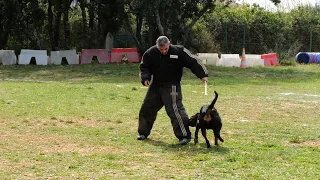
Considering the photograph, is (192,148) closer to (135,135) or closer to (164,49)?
(135,135)

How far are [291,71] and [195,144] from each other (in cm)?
1744

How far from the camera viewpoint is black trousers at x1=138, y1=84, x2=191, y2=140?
30.5 ft

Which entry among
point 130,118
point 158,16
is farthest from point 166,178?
point 158,16

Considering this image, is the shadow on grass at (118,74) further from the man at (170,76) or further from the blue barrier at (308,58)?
the man at (170,76)

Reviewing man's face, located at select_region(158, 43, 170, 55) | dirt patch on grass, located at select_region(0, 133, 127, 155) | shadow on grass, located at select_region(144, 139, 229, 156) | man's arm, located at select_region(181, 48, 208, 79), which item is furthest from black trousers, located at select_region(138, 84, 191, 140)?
dirt patch on grass, located at select_region(0, 133, 127, 155)

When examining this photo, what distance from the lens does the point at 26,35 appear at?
3225cm

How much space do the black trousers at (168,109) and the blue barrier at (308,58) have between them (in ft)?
75.7

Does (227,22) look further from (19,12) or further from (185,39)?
(19,12)

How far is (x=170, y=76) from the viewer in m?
9.49

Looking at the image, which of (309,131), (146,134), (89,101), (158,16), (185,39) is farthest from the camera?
(185,39)

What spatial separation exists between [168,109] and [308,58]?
2353 cm

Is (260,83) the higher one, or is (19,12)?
(19,12)

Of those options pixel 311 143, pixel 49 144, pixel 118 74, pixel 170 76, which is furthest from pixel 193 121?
pixel 118 74

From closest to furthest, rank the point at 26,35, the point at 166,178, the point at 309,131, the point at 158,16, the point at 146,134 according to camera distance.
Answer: the point at 166,178 → the point at 146,134 → the point at 309,131 → the point at 158,16 → the point at 26,35
